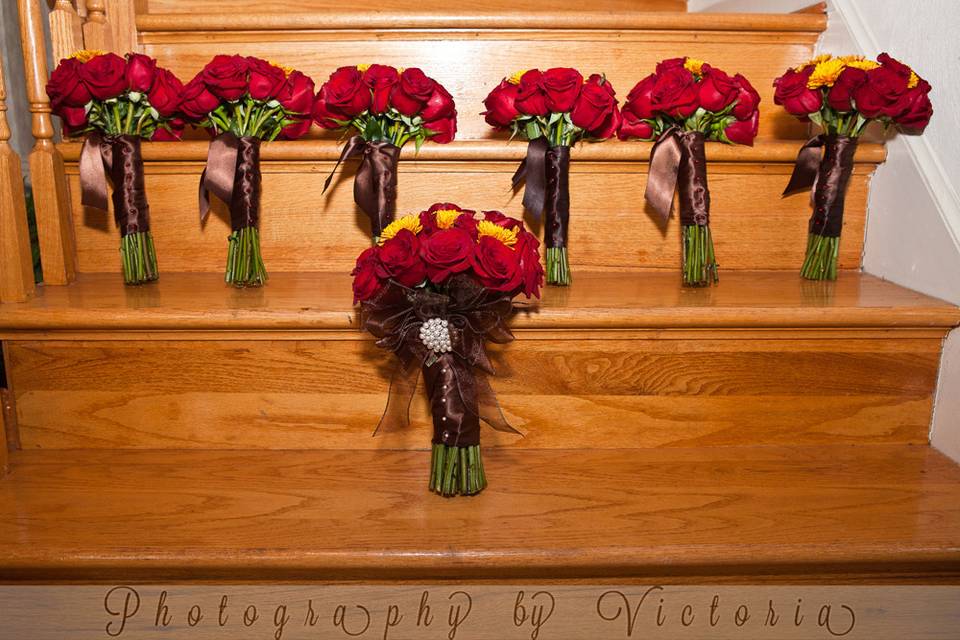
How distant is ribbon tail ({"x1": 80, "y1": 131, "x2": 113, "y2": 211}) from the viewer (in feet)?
4.86

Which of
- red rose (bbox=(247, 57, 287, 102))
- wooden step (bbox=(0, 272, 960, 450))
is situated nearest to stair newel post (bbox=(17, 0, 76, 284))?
wooden step (bbox=(0, 272, 960, 450))

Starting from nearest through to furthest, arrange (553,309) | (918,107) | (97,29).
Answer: (553,309), (918,107), (97,29)

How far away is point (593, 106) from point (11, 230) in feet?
3.34

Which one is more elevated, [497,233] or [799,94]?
[799,94]

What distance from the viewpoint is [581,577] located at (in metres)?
1.17

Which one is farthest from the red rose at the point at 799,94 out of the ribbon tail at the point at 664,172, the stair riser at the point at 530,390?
the stair riser at the point at 530,390

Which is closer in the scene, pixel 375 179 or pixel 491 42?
pixel 375 179

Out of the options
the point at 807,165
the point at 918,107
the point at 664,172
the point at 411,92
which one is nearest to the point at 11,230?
the point at 411,92

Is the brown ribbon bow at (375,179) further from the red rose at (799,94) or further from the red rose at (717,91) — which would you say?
the red rose at (799,94)

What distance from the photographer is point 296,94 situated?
1496 mm

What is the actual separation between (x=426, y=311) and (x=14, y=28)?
2.23 m

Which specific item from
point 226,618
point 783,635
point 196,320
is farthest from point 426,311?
point 783,635

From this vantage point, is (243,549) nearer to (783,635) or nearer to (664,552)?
(664,552)

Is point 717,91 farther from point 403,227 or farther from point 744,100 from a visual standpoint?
point 403,227
